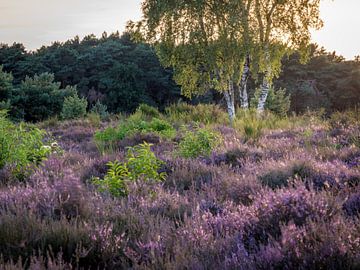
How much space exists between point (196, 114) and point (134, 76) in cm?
4335

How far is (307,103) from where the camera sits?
59500 millimetres

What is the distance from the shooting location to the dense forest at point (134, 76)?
58.9 meters

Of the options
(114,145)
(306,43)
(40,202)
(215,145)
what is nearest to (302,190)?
(40,202)

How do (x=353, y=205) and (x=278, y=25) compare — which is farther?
(x=278, y=25)

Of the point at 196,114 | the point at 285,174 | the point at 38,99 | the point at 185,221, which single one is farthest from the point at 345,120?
the point at 38,99

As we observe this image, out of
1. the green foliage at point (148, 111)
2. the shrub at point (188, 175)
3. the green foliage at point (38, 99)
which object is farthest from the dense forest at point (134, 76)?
the shrub at point (188, 175)

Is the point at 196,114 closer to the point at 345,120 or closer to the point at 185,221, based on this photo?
the point at 345,120

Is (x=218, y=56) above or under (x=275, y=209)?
above

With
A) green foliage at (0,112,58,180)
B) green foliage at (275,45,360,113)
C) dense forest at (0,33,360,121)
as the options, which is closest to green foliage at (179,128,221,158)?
green foliage at (0,112,58,180)

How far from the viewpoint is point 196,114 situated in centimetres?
1967

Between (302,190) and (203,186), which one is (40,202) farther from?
(302,190)

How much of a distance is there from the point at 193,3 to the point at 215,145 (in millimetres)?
13173

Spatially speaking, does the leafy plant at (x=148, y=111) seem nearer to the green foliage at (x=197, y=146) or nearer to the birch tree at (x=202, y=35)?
the birch tree at (x=202, y=35)

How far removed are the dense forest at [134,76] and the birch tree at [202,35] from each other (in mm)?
36666
